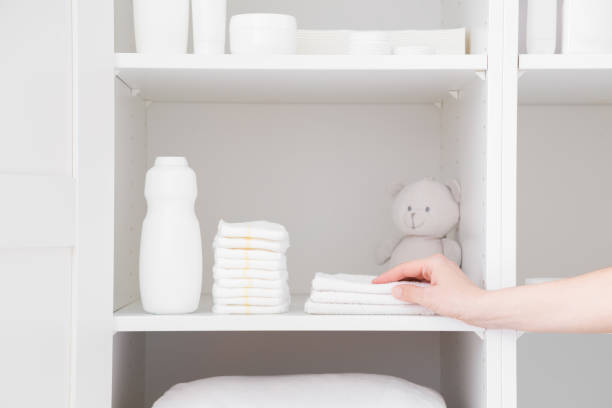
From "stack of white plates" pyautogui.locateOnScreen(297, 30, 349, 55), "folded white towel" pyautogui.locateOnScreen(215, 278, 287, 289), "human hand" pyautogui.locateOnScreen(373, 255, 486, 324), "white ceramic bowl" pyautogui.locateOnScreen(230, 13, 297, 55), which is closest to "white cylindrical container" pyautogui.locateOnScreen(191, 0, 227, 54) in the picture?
"white ceramic bowl" pyautogui.locateOnScreen(230, 13, 297, 55)

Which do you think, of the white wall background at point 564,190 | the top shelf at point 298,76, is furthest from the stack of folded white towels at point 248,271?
the white wall background at point 564,190

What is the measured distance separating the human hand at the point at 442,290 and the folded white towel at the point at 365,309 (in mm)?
22

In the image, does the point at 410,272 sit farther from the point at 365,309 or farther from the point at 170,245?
the point at 170,245

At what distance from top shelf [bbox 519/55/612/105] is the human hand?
36 centimetres

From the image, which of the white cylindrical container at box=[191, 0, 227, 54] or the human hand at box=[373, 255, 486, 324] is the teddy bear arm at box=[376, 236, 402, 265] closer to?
the human hand at box=[373, 255, 486, 324]

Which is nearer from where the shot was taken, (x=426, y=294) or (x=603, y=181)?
(x=426, y=294)

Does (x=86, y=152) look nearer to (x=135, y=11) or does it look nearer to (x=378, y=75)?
(x=135, y=11)

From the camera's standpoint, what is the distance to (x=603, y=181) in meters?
1.64

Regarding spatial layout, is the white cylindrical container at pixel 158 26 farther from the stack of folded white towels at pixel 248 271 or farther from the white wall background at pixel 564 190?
the white wall background at pixel 564 190

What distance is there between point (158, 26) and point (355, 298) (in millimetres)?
572

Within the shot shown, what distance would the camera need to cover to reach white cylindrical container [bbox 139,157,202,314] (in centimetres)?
121

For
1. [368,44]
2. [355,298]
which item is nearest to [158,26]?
[368,44]

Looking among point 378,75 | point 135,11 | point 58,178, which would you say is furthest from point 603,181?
point 58,178

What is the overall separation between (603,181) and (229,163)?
0.85 metres
